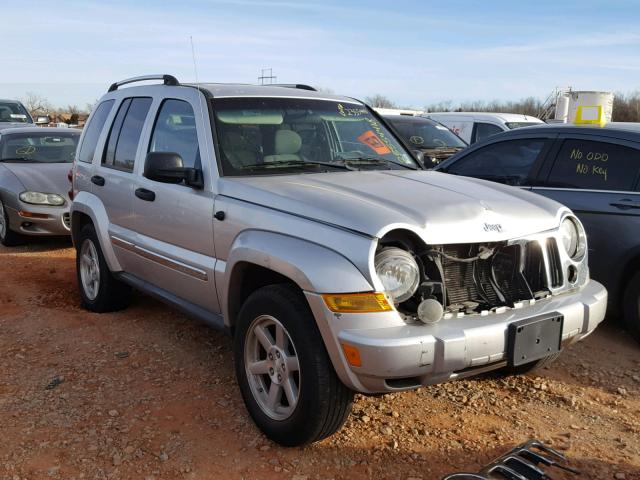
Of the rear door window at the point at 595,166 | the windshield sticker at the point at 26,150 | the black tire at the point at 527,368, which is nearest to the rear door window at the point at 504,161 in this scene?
the rear door window at the point at 595,166

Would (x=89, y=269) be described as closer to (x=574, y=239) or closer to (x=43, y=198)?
(x=43, y=198)

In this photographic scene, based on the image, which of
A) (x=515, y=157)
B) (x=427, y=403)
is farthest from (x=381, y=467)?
(x=515, y=157)

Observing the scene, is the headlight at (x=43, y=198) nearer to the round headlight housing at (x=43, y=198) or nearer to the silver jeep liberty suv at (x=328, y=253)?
the round headlight housing at (x=43, y=198)

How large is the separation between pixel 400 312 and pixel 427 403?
1.14m

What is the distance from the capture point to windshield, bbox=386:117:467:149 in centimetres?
1144

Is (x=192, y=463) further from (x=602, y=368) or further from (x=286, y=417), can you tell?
(x=602, y=368)

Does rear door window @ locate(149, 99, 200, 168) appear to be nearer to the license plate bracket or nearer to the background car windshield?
the license plate bracket

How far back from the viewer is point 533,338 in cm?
318

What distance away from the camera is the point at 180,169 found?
12.8ft

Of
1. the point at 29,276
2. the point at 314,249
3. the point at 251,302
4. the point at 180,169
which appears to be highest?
the point at 180,169

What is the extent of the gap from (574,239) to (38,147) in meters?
8.12

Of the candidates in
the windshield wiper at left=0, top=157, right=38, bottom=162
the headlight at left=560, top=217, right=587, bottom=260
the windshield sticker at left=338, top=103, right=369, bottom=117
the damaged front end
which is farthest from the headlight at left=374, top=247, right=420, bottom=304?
the windshield wiper at left=0, top=157, right=38, bottom=162

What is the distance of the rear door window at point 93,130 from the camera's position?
18.4ft

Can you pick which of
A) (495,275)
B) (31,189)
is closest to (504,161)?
(495,275)
